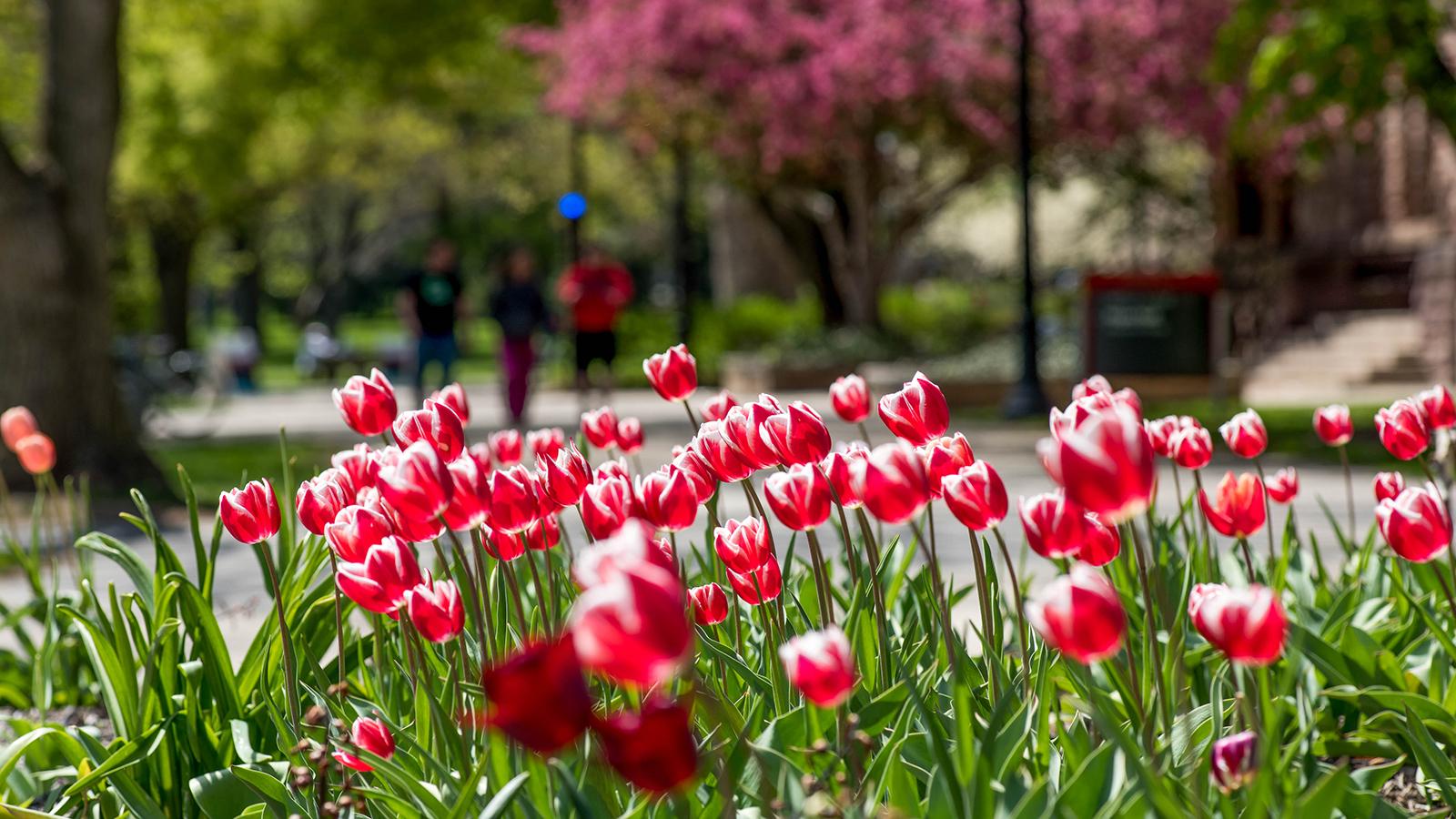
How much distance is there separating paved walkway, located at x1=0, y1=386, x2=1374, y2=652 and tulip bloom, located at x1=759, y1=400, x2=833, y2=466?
1516 millimetres

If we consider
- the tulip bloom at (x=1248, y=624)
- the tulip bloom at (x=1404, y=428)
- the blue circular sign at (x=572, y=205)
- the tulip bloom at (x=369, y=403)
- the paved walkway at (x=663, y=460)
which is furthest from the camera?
the blue circular sign at (x=572, y=205)

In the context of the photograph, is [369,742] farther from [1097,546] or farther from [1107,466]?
[1107,466]

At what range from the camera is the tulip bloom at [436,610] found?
2426mm

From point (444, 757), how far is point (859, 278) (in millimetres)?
23246

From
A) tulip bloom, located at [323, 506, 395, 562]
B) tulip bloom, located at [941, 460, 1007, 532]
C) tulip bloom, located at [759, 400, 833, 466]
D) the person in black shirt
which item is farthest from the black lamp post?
tulip bloom, located at [323, 506, 395, 562]

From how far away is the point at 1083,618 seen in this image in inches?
66.4

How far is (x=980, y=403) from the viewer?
2223 cm

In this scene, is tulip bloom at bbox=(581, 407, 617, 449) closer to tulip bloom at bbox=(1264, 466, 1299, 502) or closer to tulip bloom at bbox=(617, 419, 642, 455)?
tulip bloom at bbox=(617, 419, 642, 455)

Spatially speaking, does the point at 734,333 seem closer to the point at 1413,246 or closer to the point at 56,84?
the point at 1413,246

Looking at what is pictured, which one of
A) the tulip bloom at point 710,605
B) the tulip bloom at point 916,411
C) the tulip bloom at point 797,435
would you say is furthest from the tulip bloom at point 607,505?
the tulip bloom at point 916,411

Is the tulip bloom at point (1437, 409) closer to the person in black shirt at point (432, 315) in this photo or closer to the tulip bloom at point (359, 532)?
the tulip bloom at point (359, 532)

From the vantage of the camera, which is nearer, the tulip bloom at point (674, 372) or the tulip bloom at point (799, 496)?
the tulip bloom at point (799, 496)

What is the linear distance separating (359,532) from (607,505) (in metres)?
0.37

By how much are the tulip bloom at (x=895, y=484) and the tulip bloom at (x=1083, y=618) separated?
1.32ft
